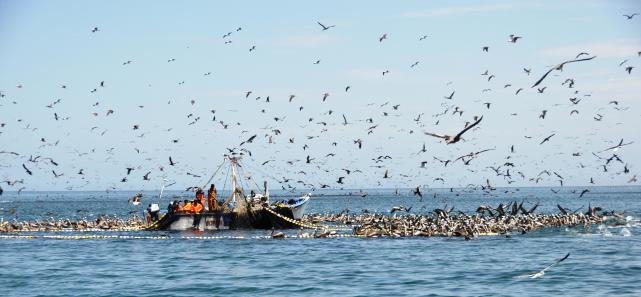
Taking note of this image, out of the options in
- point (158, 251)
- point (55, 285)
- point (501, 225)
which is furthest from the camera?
point (501, 225)

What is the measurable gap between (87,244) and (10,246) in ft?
11.9

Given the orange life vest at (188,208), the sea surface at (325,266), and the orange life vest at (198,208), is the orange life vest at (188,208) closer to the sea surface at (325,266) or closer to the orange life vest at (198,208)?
the orange life vest at (198,208)

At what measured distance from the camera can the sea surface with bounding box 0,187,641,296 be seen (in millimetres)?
26000

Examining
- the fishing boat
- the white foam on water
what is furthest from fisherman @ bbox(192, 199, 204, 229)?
the white foam on water

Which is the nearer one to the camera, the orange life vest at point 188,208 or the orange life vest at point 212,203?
the orange life vest at point 212,203

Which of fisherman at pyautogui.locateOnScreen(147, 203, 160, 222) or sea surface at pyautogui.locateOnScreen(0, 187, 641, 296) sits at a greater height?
fisherman at pyautogui.locateOnScreen(147, 203, 160, 222)

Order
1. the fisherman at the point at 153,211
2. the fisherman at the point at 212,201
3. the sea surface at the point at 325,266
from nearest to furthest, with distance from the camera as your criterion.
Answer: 1. the sea surface at the point at 325,266
2. the fisherman at the point at 212,201
3. the fisherman at the point at 153,211

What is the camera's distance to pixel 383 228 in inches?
1759

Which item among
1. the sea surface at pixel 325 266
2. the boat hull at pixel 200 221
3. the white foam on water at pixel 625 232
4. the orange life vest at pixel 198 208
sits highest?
the orange life vest at pixel 198 208

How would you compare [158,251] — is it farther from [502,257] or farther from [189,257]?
[502,257]

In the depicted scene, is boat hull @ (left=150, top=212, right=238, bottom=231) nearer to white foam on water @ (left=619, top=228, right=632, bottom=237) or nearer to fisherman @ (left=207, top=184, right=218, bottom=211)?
fisherman @ (left=207, top=184, right=218, bottom=211)

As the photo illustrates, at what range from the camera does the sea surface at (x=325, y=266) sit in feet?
85.3

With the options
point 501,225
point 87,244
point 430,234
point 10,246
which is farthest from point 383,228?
point 10,246

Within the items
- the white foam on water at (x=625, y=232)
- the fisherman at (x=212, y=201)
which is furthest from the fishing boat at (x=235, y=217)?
the white foam on water at (x=625, y=232)
